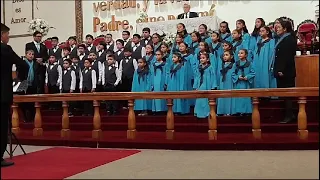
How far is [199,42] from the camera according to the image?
319 inches

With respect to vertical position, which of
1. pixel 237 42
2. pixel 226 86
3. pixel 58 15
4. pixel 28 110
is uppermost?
pixel 58 15

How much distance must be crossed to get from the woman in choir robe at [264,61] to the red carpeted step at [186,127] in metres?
0.97

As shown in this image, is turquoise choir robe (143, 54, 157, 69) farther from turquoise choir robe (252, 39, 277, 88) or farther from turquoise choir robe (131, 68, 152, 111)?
turquoise choir robe (252, 39, 277, 88)

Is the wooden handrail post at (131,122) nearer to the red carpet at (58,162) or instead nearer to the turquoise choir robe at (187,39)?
the red carpet at (58,162)

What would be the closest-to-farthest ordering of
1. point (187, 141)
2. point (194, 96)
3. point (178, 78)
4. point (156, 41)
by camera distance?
point (187, 141)
point (194, 96)
point (178, 78)
point (156, 41)

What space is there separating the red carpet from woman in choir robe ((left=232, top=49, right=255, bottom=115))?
2.08 metres

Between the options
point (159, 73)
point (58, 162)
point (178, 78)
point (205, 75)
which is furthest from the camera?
point (159, 73)

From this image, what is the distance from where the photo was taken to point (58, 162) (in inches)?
203

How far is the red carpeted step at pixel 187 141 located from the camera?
18.5 ft

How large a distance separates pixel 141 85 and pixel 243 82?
2039 mm

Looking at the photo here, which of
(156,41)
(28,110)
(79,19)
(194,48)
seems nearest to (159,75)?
(194,48)

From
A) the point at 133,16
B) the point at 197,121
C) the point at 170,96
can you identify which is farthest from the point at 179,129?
the point at 133,16

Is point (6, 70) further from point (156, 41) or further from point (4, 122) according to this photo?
point (156, 41)

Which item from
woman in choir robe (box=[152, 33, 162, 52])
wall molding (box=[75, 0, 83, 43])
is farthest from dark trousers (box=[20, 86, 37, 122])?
wall molding (box=[75, 0, 83, 43])
